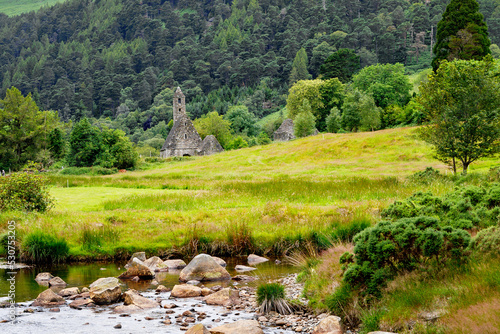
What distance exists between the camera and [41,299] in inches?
452

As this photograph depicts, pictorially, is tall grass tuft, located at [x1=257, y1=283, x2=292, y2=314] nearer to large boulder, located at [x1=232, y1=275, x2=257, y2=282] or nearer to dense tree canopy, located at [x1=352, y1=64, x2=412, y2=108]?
large boulder, located at [x1=232, y1=275, x2=257, y2=282]

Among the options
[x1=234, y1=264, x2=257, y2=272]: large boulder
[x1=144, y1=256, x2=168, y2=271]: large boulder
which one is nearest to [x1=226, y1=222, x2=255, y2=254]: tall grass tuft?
[x1=234, y1=264, x2=257, y2=272]: large boulder

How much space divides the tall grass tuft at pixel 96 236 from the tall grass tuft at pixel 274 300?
9011 mm

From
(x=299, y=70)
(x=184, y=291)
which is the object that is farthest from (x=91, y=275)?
(x=299, y=70)

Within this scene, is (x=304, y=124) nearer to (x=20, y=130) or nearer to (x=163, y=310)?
(x=20, y=130)

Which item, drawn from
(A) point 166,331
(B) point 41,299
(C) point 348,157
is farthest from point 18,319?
(C) point 348,157

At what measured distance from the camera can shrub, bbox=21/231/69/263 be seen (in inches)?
646

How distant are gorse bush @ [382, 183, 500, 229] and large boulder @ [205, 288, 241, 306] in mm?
4699

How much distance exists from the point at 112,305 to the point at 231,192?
59.1 ft

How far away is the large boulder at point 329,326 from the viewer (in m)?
8.92

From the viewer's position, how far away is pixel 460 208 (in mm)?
11695

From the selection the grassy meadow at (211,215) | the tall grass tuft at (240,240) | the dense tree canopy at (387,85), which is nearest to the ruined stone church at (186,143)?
the dense tree canopy at (387,85)

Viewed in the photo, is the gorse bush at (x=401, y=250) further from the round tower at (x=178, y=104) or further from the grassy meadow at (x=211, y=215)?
the round tower at (x=178, y=104)

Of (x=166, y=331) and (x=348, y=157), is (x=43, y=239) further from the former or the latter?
(x=348, y=157)
